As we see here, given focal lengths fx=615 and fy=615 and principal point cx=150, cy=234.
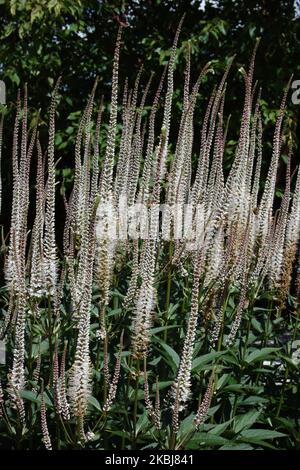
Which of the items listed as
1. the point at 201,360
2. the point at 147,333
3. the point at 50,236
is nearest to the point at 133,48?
the point at 50,236

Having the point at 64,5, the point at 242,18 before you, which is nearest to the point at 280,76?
the point at 242,18

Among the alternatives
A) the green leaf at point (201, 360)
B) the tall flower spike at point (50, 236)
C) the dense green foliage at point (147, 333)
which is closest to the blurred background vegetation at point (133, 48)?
the dense green foliage at point (147, 333)

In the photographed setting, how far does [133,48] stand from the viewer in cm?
779

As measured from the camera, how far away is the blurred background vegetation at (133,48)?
692 cm

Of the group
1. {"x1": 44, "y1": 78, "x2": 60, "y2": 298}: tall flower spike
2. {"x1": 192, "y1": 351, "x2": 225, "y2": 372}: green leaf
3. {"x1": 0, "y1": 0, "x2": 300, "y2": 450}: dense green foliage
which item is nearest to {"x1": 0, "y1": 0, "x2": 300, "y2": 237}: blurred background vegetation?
{"x1": 0, "y1": 0, "x2": 300, "y2": 450}: dense green foliage

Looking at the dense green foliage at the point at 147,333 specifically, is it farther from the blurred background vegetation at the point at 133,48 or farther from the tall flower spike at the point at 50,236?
the blurred background vegetation at the point at 133,48

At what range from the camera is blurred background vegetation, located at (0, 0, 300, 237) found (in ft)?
22.7

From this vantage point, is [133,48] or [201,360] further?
[133,48]

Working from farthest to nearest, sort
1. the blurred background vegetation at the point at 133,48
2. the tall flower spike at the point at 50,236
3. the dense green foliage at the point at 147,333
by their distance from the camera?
1. the blurred background vegetation at the point at 133,48
2. the tall flower spike at the point at 50,236
3. the dense green foliage at the point at 147,333

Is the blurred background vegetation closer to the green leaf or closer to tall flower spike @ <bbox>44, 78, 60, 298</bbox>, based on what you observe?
tall flower spike @ <bbox>44, 78, 60, 298</bbox>

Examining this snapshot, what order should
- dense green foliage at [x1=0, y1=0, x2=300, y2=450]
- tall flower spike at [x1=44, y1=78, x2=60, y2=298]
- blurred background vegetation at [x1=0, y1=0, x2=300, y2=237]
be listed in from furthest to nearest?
blurred background vegetation at [x1=0, y1=0, x2=300, y2=237] < tall flower spike at [x1=44, y1=78, x2=60, y2=298] < dense green foliage at [x1=0, y1=0, x2=300, y2=450]

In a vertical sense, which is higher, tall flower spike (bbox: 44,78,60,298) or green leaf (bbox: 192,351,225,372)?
tall flower spike (bbox: 44,78,60,298)

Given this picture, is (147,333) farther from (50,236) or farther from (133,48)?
(133,48)

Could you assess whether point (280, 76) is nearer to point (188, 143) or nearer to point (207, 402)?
point (188, 143)
